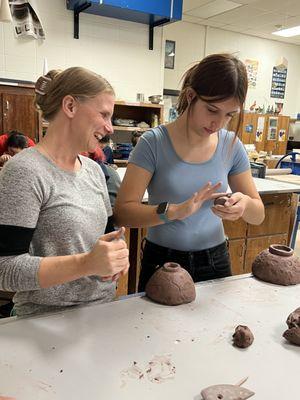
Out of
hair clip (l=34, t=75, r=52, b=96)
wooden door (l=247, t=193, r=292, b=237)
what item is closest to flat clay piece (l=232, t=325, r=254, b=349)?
hair clip (l=34, t=75, r=52, b=96)

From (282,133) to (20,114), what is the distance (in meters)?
5.25

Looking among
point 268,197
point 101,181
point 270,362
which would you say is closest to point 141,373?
point 270,362

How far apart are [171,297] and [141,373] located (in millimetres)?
322

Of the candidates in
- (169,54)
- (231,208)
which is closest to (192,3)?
(169,54)

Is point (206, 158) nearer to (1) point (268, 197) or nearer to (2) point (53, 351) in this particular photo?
(2) point (53, 351)

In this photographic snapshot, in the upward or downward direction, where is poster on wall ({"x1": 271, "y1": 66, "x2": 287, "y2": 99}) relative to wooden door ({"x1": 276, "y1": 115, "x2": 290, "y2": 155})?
upward

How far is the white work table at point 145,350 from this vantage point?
78 cm

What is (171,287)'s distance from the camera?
113 cm

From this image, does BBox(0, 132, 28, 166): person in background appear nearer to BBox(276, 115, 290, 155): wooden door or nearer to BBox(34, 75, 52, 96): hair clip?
BBox(34, 75, 52, 96): hair clip

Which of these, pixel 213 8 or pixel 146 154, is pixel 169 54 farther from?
pixel 146 154

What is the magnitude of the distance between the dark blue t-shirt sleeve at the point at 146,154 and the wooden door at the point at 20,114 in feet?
9.99

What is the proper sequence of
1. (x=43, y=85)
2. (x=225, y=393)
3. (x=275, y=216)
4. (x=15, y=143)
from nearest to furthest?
1. (x=225, y=393)
2. (x=43, y=85)
3. (x=275, y=216)
4. (x=15, y=143)

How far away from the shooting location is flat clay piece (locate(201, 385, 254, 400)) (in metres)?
0.75

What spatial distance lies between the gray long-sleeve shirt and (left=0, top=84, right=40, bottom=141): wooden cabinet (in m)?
3.15
